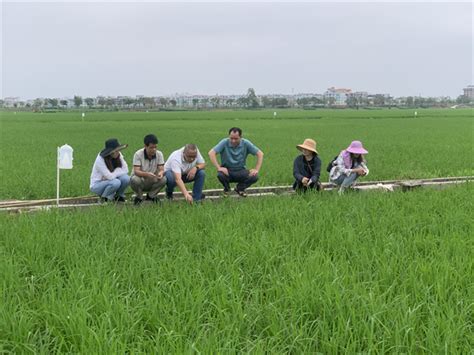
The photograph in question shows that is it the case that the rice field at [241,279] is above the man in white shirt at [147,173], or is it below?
below

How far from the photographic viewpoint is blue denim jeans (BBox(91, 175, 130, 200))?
5039 mm

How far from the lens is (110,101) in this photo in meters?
115

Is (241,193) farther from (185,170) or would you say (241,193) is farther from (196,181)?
(185,170)

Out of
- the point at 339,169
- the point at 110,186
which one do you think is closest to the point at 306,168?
the point at 339,169

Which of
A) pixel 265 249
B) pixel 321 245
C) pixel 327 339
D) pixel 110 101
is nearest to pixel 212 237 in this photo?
pixel 265 249

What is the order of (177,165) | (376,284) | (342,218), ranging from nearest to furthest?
(376,284), (342,218), (177,165)

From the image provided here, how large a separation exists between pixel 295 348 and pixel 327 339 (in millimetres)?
150

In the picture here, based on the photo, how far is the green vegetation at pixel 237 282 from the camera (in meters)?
2.04

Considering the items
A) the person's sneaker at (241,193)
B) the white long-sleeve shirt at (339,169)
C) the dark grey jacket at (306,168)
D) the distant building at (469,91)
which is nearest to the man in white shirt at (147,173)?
the person's sneaker at (241,193)

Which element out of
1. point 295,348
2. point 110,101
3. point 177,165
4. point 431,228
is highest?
point 110,101

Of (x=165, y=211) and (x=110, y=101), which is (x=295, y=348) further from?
(x=110, y=101)

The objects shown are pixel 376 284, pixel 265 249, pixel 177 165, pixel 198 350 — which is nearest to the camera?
pixel 198 350

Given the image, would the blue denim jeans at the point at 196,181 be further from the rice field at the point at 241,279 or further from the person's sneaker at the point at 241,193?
the rice field at the point at 241,279

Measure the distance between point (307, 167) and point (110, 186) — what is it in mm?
2396
